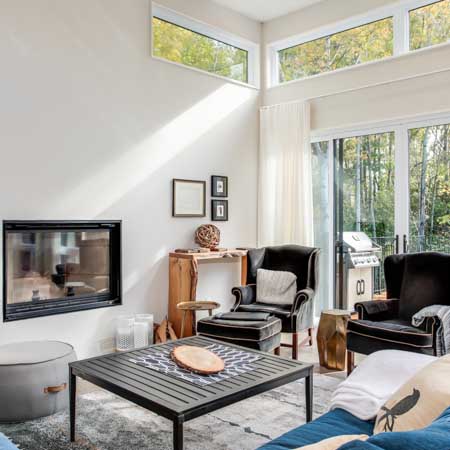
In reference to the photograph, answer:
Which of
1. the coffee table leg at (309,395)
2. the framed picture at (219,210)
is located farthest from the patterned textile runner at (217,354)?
the framed picture at (219,210)

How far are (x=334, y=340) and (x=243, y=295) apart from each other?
39.2 inches

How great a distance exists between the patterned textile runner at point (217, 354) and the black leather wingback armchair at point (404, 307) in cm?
103

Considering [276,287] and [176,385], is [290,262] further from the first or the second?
[176,385]

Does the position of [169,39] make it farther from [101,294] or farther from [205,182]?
[101,294]

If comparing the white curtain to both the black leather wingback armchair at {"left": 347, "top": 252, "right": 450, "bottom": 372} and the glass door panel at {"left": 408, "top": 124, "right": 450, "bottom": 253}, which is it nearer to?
the glass door panel at {"left": 408, "top": 124, "right": 450, "bottom": 253}

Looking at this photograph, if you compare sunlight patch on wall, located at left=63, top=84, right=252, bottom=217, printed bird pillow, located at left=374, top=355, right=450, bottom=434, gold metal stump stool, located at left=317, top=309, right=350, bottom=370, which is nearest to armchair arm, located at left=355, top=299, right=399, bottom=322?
gold metal stump stool, located at left=317, top=309, right=350, bottom=370

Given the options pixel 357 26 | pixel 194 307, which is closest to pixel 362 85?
pixel 357 26

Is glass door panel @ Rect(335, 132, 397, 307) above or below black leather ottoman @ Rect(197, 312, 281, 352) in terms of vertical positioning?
above

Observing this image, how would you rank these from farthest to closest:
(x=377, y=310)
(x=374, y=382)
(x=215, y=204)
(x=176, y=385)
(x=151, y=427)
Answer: (x=215, y=204) < (x=377, y=310) < (x=151, y=427) < (x=176, y=385) < (x=374, y=382)

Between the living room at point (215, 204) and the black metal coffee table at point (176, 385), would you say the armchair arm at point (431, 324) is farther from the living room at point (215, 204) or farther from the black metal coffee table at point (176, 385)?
the black metal coffee table at point (176, 385)

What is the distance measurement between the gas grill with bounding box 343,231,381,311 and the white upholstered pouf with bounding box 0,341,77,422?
10.3ft

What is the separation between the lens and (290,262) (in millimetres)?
4699

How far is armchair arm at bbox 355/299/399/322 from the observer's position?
3.76 metres

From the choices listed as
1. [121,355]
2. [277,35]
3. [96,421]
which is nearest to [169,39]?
[277,35]
